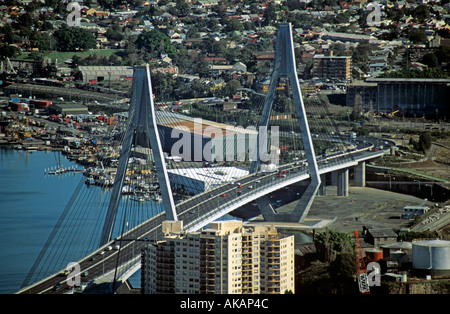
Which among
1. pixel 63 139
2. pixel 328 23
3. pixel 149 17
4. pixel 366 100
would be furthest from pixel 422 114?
pixel 149 17

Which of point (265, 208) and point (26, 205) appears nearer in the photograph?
point (265, 208)

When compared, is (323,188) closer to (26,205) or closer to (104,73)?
(26,205)

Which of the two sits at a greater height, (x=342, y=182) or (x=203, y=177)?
(x=203, y=177)
